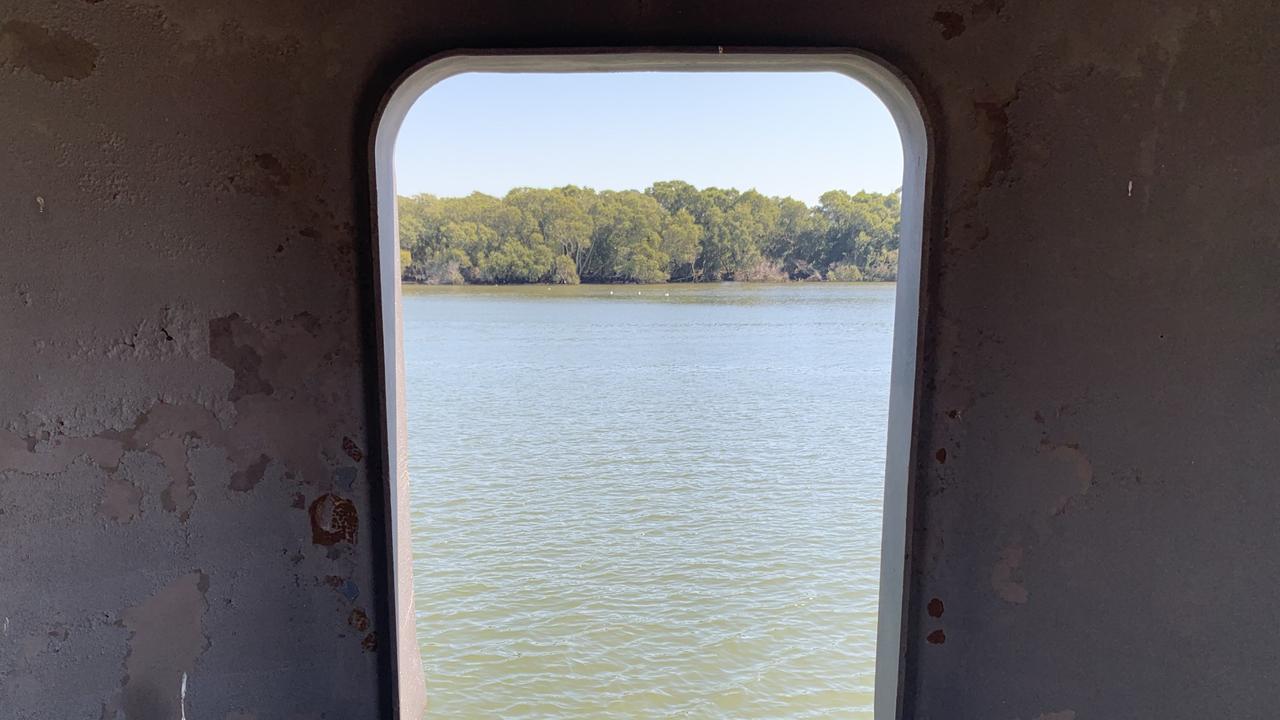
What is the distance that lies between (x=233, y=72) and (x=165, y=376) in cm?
58

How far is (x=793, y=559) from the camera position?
6262 mm

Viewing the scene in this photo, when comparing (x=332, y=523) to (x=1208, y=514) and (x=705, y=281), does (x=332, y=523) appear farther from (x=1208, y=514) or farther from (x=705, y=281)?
(x=705, y=281)

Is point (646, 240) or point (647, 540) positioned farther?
point (646, 240)

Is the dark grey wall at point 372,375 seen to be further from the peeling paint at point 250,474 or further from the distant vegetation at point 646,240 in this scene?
the distant vegetation at point 646,240

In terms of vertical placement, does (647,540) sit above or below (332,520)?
below

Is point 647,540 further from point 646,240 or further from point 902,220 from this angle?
point 646,240

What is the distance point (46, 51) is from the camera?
1.54 meters

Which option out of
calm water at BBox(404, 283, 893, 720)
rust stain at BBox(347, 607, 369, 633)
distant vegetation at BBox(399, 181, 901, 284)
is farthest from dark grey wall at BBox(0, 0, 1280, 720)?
distant vegetation at BBox(399, 181, 901, 284)

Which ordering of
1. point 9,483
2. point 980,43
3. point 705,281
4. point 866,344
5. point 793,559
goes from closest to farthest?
point 980,43 < point 9,483 < point 793,559 < point 866,344 < point 705,281

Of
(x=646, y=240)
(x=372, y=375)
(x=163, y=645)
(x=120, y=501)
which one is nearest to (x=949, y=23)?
(x=372, y=375)

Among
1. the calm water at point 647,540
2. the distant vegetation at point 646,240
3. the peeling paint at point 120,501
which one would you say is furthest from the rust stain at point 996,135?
the distant vegetation at point 646,240

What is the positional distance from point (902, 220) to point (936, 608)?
2.56 ft

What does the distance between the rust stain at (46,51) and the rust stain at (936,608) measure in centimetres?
186

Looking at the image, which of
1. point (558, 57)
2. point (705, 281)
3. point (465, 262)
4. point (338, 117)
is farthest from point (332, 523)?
point (465, 262)
